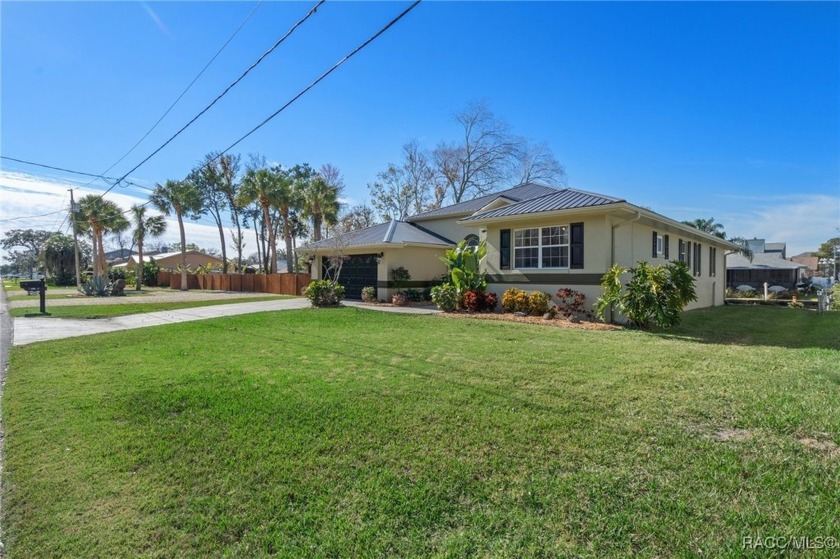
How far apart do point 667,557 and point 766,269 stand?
4839cm

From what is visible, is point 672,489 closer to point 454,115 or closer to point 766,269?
point 454,115

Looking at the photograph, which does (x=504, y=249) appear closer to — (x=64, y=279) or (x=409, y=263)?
(x=409, y=263)

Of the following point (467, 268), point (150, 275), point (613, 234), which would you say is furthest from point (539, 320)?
point (150, 275)

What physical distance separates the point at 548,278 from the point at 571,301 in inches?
46.6

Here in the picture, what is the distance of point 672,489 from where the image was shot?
313 cm

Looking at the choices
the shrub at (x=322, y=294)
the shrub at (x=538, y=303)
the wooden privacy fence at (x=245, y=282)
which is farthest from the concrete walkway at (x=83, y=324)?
the wooden privacy fence at (x=245, y=282)

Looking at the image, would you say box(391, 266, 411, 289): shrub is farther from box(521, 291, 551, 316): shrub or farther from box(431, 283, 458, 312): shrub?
box(521, 291, 551, 316): shrub

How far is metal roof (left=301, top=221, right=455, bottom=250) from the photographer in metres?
19.9

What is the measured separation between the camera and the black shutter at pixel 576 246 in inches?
527

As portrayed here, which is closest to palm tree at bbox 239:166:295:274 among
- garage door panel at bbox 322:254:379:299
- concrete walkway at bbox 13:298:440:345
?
garage door panel at bbox 322:254:379:299

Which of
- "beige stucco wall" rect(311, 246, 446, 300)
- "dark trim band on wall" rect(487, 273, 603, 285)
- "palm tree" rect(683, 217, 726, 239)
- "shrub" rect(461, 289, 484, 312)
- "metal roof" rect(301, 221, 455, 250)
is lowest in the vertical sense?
"shrub" rect(461, 289, 484, 312)

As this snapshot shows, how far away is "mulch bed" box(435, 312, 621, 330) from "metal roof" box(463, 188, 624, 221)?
3.31 meters

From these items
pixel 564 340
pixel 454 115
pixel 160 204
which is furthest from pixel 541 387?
pixel 160 204

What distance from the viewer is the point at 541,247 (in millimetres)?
14500
